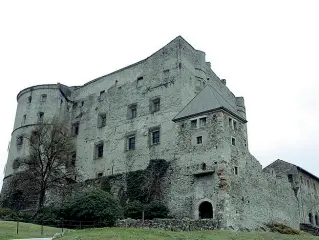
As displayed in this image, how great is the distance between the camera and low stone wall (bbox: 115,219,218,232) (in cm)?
3238

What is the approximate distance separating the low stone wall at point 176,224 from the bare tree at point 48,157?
40.9ft

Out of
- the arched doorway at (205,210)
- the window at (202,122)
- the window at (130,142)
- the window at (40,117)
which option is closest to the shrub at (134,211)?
the arched doorway at (205,210)

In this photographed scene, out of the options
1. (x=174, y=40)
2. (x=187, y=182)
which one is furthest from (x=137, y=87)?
(x=187, y=182)

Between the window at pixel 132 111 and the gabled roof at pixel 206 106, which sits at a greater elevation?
the window at pixel 132 111

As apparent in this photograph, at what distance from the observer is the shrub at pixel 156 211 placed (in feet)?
123

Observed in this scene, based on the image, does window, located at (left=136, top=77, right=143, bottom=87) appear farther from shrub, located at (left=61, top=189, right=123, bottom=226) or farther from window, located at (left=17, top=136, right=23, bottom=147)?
shrub, located at (left=61, top=189, right=123, bottom=226)

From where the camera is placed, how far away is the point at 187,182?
37594 millimetres

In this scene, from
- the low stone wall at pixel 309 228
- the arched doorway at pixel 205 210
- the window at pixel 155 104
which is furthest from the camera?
the window at pixel 155 104

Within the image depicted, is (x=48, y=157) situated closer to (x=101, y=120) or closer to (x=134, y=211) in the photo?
(x=101, y=120)

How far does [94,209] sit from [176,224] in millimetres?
6276

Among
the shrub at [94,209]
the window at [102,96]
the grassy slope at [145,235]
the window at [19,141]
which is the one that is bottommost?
the grassy slope at [145,235]

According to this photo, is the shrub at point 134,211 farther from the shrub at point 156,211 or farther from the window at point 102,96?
the window at point 102,96

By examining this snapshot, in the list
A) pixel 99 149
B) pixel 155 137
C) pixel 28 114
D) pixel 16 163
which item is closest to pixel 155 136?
pixel 155 137

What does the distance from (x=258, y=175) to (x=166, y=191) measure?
8464 mm
